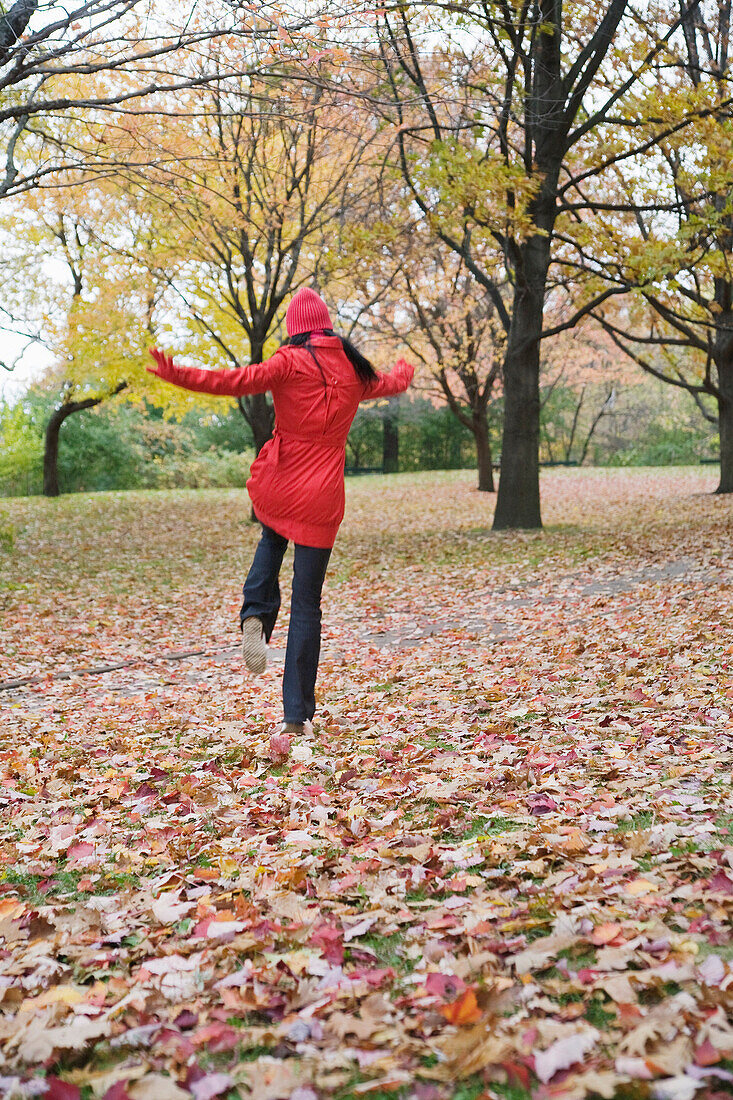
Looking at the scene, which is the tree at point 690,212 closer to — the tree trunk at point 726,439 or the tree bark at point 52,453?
the tree trunk at point 726,439

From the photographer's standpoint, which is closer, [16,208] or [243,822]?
[243,822]

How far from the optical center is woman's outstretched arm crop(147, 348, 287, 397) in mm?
4094

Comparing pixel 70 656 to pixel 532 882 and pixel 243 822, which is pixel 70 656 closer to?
pixel 243 822

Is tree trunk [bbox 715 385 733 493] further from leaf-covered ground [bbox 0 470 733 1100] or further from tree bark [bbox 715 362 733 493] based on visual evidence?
leaf-covered ground [bbox 0 470 733 1100]

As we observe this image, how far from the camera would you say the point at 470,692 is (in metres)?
5.77

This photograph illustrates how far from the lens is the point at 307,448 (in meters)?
4.60

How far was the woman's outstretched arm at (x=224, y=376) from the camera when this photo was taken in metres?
4.09

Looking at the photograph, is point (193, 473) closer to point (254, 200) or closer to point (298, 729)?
point (254, 200)

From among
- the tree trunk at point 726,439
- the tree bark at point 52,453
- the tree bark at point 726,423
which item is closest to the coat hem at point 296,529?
the tree bark at point 726,423

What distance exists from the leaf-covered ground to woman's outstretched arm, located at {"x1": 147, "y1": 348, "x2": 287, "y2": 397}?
185 centimetres

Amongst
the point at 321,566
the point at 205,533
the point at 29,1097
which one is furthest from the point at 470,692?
the point at 205,533

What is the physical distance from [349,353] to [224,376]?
758 mm

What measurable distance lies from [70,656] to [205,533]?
9936 mm

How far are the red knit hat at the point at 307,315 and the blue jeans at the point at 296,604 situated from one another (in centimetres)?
104
